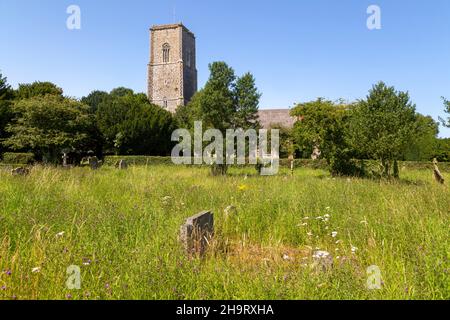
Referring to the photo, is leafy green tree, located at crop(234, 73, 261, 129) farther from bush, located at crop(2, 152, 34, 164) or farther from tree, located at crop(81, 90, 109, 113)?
tree, located at crop(81, 90, 109, 113)

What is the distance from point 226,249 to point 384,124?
13.8 metres

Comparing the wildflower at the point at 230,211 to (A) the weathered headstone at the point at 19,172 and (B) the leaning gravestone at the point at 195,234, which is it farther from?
(A) the weathered headstone at the point at 19,172

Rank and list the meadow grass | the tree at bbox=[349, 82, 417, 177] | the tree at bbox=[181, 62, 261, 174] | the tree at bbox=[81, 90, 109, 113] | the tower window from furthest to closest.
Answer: the tower window, the tree at bbox=[81, 90, 109, 113], the tree at bbox=[181, 62, 261, 174], the tree at bbox=[349, 82, 417, 177], the meadow grass

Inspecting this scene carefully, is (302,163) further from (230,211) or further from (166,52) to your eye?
(166,52)

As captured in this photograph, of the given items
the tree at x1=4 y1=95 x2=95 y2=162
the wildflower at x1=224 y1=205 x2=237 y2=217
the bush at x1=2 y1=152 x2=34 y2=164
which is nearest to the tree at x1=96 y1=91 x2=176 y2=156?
the tree at x1=4 y1=95 x2=95 y2=162

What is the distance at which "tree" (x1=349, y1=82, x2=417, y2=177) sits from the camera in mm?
15511

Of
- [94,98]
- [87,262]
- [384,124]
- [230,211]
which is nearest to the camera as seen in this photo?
[87,262]

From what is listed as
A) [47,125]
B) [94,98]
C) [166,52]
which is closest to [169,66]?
[166,52]

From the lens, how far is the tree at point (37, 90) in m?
31.7

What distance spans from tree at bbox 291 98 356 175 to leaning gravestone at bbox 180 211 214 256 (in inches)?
578

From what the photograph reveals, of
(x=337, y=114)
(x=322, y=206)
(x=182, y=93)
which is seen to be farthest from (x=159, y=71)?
(x=322, y=206)

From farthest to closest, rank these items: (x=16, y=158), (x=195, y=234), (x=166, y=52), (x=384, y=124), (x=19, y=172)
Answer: (x=166, y=52)
(x=16, y=158)
(x=384, y=124)
(x=19, y=172)
(x=195, y=234)

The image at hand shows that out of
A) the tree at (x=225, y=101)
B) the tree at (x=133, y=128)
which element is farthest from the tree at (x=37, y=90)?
the tree at (x=225, y=101)

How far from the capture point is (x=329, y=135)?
18.3 metres
